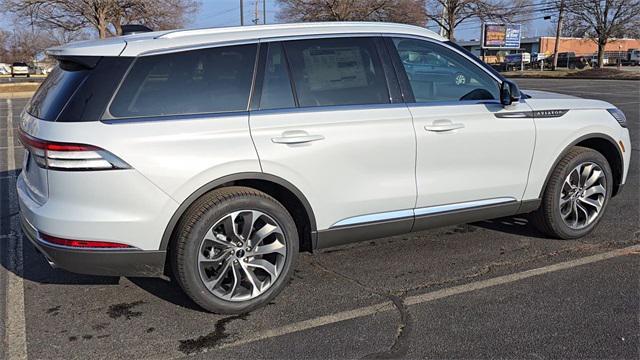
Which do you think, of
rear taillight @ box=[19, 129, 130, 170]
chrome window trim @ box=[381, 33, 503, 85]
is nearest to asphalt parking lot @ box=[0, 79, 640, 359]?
rear taillight @ box=[19, 129, 130, 170]

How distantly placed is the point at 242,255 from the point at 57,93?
4.84 ft

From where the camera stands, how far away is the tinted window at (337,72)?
362 centimetres

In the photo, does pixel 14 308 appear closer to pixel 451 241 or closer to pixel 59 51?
pixel 59 51

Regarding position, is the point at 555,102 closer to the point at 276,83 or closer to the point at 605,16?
the point at 276,83

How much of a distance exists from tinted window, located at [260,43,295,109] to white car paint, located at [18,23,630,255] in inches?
3.1

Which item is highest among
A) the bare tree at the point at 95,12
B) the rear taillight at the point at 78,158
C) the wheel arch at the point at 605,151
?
the bare tree at the point at 95,12

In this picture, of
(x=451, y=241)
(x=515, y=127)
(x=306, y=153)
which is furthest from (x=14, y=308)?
(x=515, y=127)

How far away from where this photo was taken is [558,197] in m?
Answer: 4.55

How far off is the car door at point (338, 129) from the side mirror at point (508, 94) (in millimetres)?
844

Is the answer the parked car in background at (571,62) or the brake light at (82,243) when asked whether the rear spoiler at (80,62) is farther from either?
the parked car in background at (571,62)

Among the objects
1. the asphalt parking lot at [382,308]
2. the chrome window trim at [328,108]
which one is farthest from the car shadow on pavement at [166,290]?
the chrome window trim at [328,108]

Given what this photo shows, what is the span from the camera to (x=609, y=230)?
499 centimetres

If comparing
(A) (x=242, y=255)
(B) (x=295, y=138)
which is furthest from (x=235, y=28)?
(A) (x=242, y=255)

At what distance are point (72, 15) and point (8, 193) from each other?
2545cm
